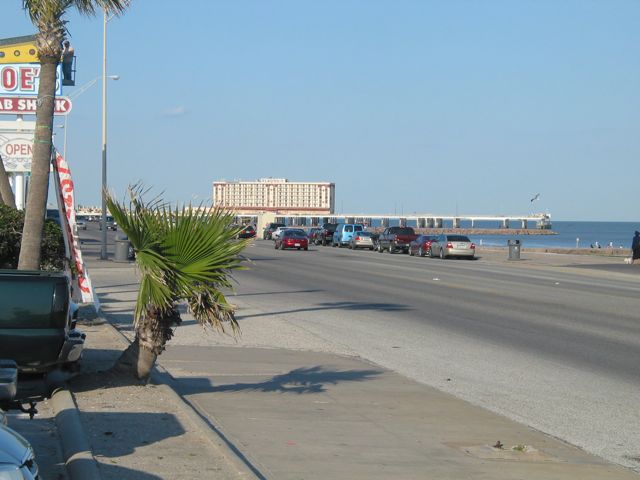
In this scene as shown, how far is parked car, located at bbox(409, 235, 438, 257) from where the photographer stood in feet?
185

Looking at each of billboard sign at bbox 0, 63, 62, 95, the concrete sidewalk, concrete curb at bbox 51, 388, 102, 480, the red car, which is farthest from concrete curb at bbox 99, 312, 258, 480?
the red car

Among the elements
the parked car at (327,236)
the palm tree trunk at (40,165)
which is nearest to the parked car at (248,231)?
the palm tree trunk at (40,165)

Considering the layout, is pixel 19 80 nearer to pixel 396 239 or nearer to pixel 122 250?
pixel 122 250

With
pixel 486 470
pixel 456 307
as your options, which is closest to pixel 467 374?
pixel 486 470

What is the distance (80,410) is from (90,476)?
8.85ft

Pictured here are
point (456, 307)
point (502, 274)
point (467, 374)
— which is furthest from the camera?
point (502, 274)

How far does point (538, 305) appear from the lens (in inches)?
938

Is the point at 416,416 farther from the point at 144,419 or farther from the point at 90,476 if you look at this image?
the point at 90,476

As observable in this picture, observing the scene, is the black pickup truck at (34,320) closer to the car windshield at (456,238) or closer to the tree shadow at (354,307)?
the tree shadow at (354,307)

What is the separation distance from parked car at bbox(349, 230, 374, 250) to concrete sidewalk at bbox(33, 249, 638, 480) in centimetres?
5395

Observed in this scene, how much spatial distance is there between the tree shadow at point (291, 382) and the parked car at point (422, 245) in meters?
43.1

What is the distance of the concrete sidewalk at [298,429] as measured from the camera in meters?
7.73

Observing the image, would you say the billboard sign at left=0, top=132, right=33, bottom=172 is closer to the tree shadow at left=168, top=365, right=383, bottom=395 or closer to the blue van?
the tree shadow at left=168, top=365, right=383, bottom=395

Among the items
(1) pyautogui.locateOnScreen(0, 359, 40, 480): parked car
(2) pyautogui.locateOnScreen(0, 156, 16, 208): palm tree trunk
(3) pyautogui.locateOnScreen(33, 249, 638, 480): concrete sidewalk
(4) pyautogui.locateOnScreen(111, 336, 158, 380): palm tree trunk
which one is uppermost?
(2) pyautogui.locateOnScreen(0, 156, 16, 208): palm tree trunk
